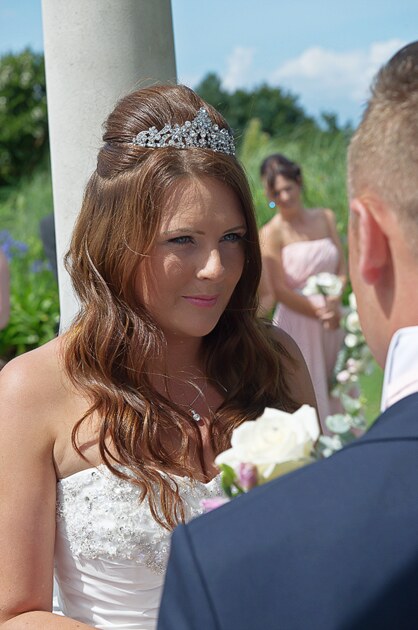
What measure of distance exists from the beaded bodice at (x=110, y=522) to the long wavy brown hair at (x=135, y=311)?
4 cm

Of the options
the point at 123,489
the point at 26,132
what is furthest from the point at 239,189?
the point at 26,132

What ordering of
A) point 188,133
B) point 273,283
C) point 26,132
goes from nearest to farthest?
point 188,133 → point 273,283 → point 26,132

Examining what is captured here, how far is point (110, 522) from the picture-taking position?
2.45m

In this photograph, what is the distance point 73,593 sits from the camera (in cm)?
250

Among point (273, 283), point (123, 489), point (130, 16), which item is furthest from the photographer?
point (273, 283)

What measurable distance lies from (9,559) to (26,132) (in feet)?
84.3

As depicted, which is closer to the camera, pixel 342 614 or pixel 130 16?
pixel 342 614

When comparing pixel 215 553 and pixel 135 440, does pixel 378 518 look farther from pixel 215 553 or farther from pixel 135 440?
pixel 135 440

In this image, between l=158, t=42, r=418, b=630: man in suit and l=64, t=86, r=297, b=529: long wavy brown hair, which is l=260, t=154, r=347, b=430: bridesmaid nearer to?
l=64, t=86, r=297, b=529: long wavy brown hair

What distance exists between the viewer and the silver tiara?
259 cm

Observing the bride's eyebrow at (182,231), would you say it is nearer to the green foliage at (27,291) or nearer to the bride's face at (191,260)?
the bride's face at (191,260)

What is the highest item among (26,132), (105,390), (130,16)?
(26,132)

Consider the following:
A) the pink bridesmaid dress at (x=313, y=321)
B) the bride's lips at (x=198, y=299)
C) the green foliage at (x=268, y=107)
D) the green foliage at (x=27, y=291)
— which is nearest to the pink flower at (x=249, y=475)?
the bride's lips at (x=198, y=299)

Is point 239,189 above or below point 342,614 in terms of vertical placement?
above
